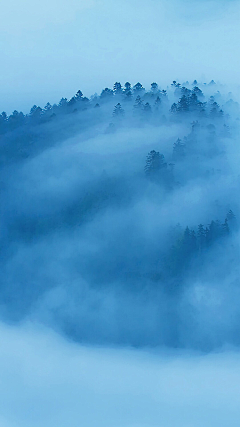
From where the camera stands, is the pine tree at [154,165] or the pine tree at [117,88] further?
the pine tree at [117,88]

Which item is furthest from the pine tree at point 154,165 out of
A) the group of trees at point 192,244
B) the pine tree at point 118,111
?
the pine tree at point 118,111

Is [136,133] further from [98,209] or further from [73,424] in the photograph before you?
[73,424]

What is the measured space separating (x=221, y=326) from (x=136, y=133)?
27.6 m

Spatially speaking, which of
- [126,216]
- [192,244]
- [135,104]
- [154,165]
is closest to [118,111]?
[135,104]

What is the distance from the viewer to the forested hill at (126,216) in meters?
42.7

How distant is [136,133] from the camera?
188 ft

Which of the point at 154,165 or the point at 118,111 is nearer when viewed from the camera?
the point at 154,165

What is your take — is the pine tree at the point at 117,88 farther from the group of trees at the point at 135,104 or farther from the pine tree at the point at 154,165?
the pine tree at the point at 154,165

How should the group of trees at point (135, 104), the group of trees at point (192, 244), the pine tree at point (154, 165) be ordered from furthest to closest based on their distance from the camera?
1. the group of trees at point (135, 104)
2. the pine tree at point (154, 165)
3. the group of trees at point (192, 244)

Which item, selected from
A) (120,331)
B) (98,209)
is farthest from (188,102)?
(120,331)

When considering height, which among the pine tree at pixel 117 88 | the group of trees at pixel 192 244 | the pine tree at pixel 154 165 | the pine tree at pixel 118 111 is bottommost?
the group of trees at pixel 192 244

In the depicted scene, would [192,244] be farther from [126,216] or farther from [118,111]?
[118,111]

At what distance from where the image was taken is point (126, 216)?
164 ft

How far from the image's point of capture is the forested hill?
140ft
